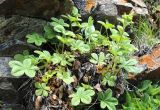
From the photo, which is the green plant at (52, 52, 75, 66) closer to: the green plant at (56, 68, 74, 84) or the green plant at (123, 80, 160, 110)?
the green plant at (56, 68, 74, 84)

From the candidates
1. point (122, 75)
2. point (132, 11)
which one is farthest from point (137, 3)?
point (122, 75)

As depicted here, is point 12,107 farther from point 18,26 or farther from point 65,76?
point 18,26

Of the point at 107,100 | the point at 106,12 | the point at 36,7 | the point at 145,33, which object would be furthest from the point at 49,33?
the point at 145,33

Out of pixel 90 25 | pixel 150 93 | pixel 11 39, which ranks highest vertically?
pixel 90 25

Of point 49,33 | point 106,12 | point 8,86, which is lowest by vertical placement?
point 8,86

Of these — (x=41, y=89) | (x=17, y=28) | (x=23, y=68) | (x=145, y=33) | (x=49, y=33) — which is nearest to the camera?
(x=23, y=68)

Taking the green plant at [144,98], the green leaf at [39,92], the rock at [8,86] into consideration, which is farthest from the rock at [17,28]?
the green plant at [144,98]

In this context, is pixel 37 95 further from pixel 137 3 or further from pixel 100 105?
pixel 137 3
